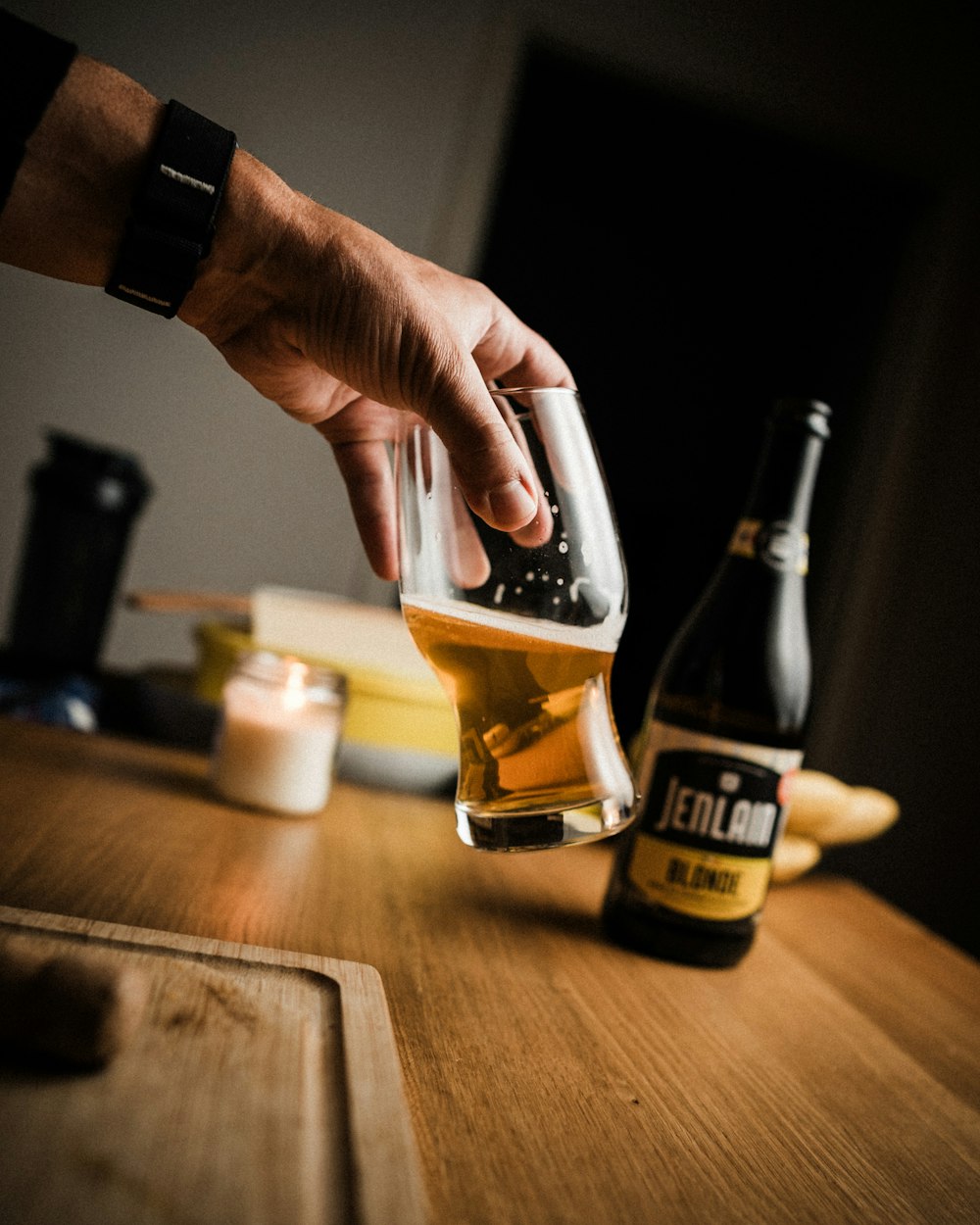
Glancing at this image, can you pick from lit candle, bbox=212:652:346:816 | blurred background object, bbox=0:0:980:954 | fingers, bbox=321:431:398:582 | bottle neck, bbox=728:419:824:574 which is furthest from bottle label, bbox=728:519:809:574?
blurred background object, bbox=0:0:980:954

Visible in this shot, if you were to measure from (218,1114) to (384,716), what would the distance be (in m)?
0.70

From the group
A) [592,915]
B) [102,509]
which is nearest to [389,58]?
[102,509]

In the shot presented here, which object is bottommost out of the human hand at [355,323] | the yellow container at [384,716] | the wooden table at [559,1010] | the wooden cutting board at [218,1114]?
the wooden table at [559,1010]

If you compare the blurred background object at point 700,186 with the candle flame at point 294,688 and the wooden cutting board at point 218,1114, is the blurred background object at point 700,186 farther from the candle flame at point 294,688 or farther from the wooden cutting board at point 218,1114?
the wooden cutting board at point 218,1114

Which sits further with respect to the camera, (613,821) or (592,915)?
(592,915)

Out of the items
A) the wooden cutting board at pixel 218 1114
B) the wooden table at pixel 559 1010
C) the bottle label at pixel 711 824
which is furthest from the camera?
the bottle label at pixel 711 824

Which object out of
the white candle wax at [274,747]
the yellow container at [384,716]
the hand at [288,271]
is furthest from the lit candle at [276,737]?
the hand at [288,271]

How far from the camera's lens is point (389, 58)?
2.58 metres

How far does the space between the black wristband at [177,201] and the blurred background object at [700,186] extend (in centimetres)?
208

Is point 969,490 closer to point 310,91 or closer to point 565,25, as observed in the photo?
point 565,25

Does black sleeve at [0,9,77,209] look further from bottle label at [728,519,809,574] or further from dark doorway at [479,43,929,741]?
dark doorway at [479,43,929,741]

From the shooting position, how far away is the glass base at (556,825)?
0.51 meters

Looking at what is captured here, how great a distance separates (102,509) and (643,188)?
265 cm

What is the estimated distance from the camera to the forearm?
540 mm
